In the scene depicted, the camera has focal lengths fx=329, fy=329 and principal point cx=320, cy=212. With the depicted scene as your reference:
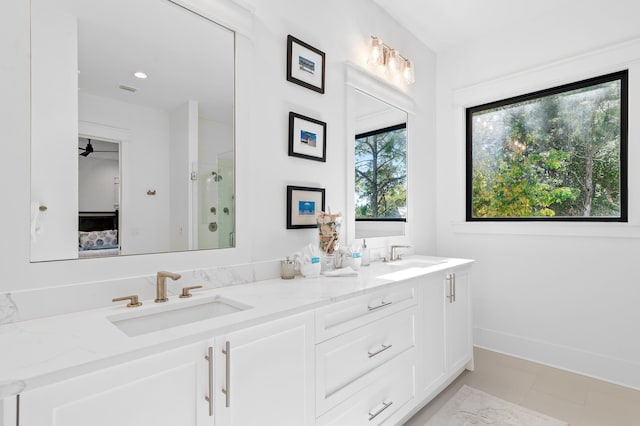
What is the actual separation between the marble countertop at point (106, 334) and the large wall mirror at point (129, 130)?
0.25m

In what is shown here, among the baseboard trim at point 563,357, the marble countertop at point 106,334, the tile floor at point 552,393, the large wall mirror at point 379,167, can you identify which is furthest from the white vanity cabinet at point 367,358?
the baseboard trim at point 563,357

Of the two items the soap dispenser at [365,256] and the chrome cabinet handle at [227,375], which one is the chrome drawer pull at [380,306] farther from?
the chrome cabinet handle at [227,375]

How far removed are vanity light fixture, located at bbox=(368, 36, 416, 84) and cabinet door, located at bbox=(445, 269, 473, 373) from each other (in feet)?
5.30

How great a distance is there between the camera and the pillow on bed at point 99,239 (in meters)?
1.24

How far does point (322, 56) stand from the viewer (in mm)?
2102

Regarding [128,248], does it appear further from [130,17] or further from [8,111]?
[130,17]

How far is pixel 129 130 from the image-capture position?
1.34 metres

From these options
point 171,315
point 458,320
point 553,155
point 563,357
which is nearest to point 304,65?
point 171,315

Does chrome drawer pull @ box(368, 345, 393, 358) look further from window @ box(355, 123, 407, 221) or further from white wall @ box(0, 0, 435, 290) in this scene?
window @ box(355, 123, 407, 221)

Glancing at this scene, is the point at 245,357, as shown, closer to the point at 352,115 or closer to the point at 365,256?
the point at 365,256

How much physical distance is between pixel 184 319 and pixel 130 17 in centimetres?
125

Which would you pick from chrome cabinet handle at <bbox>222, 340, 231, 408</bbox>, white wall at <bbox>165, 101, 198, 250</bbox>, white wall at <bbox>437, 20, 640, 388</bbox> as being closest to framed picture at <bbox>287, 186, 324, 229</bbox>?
white wall at <bbox>165, 101, 198, 250</bbox>

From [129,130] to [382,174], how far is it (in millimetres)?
1802

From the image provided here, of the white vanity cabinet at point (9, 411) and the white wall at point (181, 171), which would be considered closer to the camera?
the white vanity cabinet at point (9, 411)
